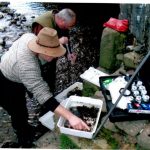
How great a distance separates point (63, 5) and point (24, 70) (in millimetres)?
9103

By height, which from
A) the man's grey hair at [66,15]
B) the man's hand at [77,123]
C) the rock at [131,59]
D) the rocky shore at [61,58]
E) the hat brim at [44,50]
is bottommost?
the rocky shore at [61,58]

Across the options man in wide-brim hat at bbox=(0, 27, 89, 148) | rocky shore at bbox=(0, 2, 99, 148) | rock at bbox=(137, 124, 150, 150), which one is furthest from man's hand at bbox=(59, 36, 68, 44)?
rock at bbox=(137, 124, 150, 150)

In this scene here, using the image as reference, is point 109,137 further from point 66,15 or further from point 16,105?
point 66,15

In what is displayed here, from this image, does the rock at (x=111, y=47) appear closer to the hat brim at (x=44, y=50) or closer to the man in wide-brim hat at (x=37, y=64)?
the man in wide-brim hat at (x=37, y=64)

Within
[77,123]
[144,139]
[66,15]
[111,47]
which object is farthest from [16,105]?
[111,47]

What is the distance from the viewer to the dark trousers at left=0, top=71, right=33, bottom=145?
5406 millimetres

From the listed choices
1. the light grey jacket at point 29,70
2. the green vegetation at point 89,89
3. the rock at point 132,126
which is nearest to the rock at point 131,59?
the green vegetation at point 89,89

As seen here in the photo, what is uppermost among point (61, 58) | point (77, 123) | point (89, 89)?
point (77, 123)

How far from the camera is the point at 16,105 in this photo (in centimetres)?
564

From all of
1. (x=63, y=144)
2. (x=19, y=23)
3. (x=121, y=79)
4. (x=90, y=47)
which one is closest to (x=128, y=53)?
(x=121, y=79)

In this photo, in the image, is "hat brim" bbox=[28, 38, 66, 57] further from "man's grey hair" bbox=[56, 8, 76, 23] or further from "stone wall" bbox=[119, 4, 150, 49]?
"stone wall" bbox=[119, 4, 150, 49]

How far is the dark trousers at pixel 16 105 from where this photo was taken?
5406 millimetres

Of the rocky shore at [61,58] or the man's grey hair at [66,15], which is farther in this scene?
the rocky shore at [61,58]

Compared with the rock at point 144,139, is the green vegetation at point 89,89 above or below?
below
